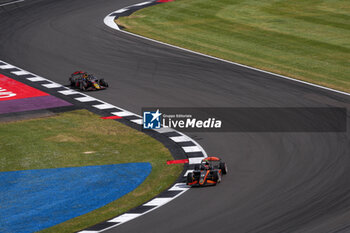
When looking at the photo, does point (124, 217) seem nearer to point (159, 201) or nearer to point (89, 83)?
point (159, 201)

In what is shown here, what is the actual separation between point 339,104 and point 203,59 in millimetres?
12185

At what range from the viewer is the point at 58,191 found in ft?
84.1

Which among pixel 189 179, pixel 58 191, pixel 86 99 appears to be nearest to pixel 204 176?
pixel 189 179

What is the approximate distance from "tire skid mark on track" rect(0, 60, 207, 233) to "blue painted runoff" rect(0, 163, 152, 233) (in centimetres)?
150

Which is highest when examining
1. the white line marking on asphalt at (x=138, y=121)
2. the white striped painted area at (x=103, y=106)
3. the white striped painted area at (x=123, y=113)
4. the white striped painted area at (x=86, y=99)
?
the white line marking on asphalt at (x=138, y=121)

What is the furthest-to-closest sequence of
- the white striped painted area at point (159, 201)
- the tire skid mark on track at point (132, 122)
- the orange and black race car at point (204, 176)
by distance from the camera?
the orange and black race car at point (204, 176)
the white striped painted area at point (159, 201)
the tire skid mark on track at point (132, 122)

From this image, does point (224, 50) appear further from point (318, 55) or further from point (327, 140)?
point (327, 140)

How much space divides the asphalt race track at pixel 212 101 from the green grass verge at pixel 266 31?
91.2 inches

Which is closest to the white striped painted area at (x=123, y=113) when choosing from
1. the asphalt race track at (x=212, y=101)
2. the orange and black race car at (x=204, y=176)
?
the asphalt race track at (x=212, y=101)

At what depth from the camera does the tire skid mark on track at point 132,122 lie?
22797 mm

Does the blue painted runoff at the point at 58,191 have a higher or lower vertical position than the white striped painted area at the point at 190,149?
lower

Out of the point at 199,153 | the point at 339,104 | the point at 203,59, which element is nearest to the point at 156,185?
the point at 199,153

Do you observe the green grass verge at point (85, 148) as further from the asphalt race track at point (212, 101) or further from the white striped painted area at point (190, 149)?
the asphalt race track at point (212, 101)

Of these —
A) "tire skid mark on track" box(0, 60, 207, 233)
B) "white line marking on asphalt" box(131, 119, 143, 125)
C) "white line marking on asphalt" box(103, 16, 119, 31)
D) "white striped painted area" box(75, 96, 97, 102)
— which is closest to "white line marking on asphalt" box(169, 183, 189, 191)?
"tire skid mark on track" box(0, 60, 207, 233)
